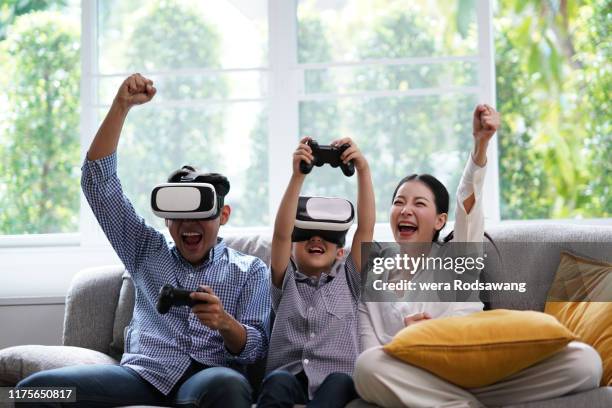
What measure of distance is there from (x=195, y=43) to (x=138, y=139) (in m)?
0.48

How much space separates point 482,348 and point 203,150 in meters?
1.85

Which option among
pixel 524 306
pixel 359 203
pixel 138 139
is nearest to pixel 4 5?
pixel 138 139

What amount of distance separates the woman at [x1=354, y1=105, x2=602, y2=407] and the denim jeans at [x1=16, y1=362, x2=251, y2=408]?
13.0 inches

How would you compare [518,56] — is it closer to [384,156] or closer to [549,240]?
[384,156]

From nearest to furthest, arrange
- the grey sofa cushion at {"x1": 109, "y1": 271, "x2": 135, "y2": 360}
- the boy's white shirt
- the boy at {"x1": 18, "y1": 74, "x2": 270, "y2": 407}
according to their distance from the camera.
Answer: the boy at {"x1": 18, "y1": 74, "x2": 270, "y2": 407} → the boy's white shirt → the grey sofa cushion at {"x1": 109, "y1": 271, "x2": 135, "y2": 360}

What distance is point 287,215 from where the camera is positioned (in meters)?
2.50

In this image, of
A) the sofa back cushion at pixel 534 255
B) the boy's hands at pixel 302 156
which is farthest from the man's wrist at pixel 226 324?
the sofa back cushion at pixel 534 255

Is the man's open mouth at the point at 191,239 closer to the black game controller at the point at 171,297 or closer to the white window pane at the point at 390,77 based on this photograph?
the black game controller at the point at 171,297

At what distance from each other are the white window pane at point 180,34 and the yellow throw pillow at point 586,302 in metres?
1.59

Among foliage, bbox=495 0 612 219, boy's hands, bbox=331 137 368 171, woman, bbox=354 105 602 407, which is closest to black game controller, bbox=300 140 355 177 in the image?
boy's hands, bbox=331 137 368 171

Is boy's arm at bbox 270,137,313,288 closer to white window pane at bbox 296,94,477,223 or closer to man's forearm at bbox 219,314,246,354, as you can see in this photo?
man's forearm at bbox 219,314,246,354

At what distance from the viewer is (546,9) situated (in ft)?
12.0

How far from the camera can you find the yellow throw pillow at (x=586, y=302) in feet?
8.11

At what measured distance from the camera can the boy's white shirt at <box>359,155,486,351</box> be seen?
255cm
